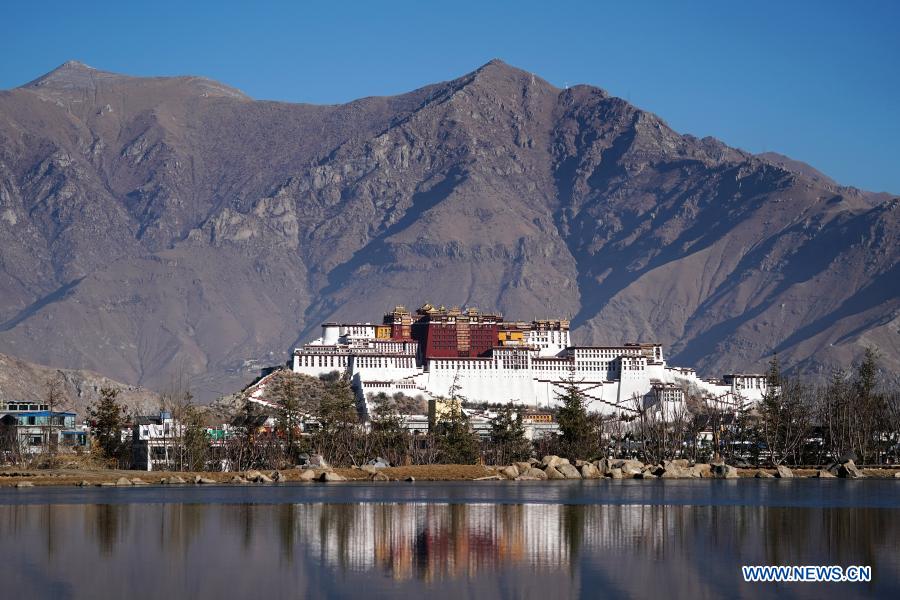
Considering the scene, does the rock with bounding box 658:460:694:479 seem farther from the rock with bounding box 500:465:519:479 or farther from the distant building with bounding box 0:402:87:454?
the distant building with bounding box 0:402:87:454

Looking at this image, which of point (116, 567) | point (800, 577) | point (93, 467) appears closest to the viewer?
point (800, 577)

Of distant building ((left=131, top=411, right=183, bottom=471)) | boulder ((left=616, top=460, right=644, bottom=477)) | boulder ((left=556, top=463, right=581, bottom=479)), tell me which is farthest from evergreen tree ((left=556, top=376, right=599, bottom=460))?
distant building ((left=131, top=411, right=183, bottom=471))

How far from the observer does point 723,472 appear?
127500 mm

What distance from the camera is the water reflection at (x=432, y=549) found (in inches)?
2147

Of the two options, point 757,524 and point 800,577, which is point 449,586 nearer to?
point 800,577

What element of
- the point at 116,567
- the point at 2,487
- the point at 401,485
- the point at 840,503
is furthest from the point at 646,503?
the point at 2,487

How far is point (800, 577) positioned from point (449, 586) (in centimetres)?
1189

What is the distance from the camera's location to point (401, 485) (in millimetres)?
117875

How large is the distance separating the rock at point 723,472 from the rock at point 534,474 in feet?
44.0

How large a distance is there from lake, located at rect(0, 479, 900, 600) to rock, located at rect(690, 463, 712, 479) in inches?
986

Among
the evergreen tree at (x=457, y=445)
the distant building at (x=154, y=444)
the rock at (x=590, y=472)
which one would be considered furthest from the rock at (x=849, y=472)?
the distant building at (x=154, y=444)

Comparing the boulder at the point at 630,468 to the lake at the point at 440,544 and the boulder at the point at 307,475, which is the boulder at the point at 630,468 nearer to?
the boulder at the point at 307,475

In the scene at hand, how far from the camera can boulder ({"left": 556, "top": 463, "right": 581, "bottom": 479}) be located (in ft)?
415

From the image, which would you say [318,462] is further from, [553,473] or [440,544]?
[440,544]
